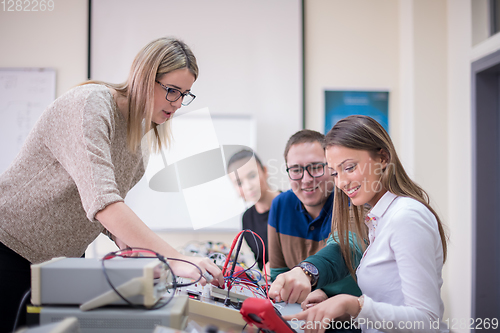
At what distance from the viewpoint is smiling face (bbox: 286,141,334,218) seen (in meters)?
1.43

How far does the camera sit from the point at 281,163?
277cm

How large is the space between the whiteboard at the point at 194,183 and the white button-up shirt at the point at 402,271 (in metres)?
1.80

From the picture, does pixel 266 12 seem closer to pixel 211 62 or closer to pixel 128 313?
pixel 211 62

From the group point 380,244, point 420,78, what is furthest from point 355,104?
point 380,244

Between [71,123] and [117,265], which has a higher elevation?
[71,123]

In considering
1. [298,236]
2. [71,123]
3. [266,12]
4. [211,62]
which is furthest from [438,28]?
[71,123]

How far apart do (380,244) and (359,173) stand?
0.69 feet

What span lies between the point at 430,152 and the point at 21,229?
2709mm

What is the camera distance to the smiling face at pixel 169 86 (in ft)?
3.38

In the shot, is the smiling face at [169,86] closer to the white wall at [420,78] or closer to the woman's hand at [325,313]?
the woman's hand at [325,313]

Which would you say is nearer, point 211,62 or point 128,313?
point 128,313

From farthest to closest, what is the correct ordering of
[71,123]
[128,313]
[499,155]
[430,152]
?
[430,152], [499,155], [71,123], [128,313]

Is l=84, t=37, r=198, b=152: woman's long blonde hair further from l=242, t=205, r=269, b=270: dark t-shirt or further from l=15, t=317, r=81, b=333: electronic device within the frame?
l=242, t=205, r=269, b=270: dark t-shirt

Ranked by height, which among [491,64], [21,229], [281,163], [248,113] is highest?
[491,64]
